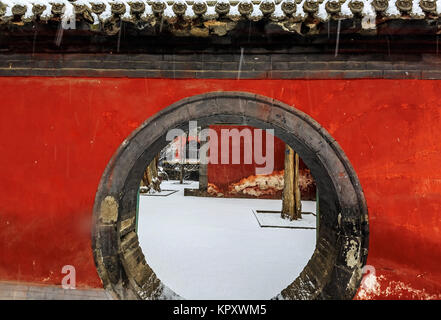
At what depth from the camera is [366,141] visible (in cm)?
254

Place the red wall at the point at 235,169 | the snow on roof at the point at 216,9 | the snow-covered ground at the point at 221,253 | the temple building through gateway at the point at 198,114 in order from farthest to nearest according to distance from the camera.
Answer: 1. the red wall at the point at 235,169
2. the snow-covered ground at the point at 221,253
3. the temple building through gateway at the point at 198,114
4. the snow on roof at the point at 216,9

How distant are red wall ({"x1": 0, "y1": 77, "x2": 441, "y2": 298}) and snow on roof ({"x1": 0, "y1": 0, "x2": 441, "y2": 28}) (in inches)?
24.2

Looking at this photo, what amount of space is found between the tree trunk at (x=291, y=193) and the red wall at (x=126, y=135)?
594 cm

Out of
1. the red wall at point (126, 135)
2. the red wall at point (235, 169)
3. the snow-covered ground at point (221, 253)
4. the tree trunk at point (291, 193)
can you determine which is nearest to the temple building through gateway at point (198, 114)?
the red wall at point (126, 135)

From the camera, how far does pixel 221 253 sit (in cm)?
486

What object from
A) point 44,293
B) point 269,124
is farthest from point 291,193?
point 44,293

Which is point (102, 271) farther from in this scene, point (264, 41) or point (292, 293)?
point (264, 41)

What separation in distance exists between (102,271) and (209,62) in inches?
96.5

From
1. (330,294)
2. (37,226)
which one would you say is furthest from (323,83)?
(37,226)

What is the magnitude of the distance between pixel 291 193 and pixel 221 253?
448 cm

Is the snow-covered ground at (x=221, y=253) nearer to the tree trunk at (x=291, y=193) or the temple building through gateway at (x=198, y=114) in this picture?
the temple building through gateway at (x=198, y=114)

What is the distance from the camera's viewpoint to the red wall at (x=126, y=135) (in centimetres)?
245

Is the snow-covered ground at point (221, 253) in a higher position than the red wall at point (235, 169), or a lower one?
lower

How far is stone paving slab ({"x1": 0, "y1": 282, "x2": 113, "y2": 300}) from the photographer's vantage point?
2.53 m
